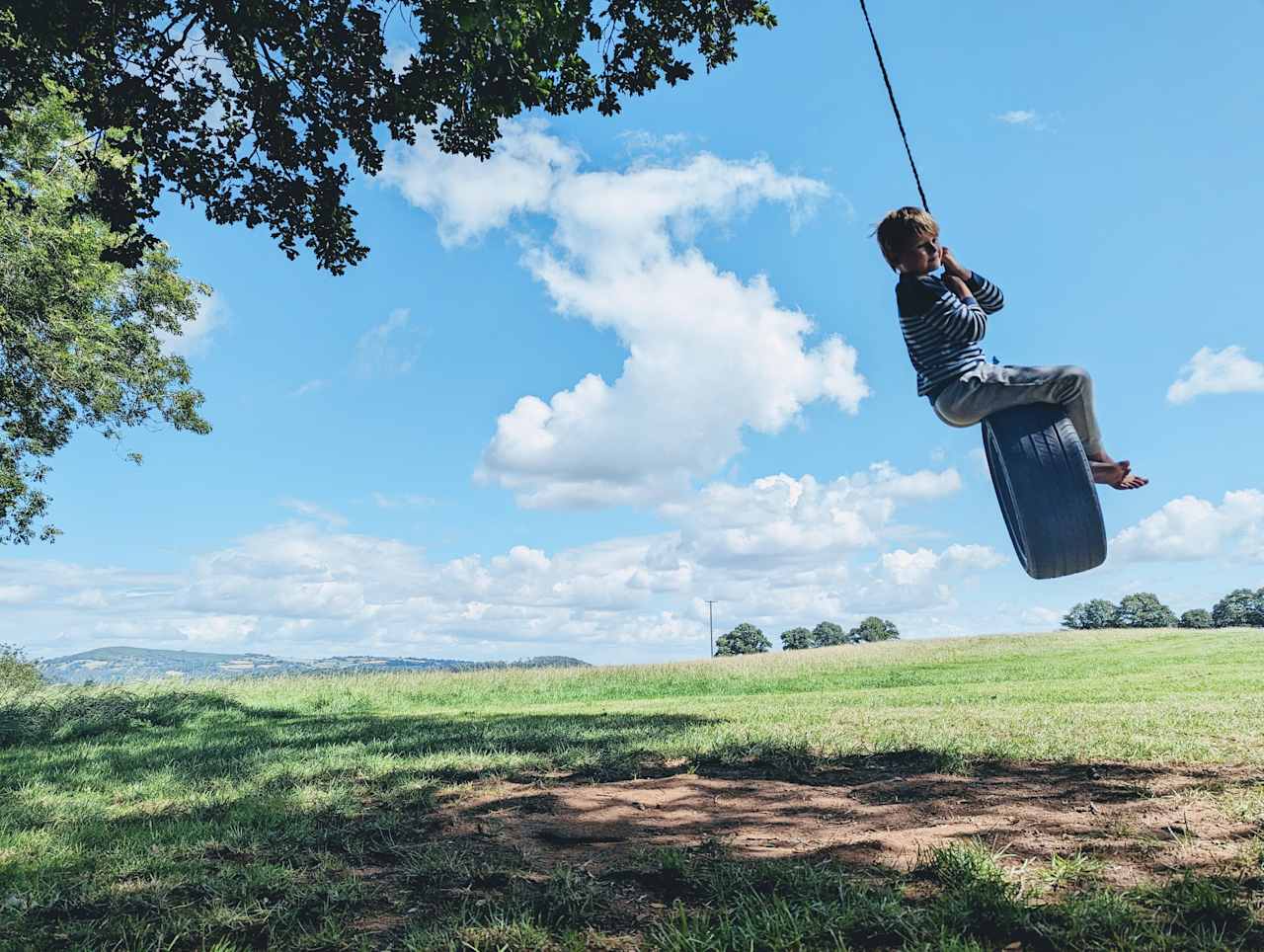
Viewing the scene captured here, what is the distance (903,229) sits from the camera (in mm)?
4898

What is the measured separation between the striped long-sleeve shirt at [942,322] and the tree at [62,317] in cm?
1548

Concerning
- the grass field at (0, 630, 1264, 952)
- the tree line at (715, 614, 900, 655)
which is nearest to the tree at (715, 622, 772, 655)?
the tree line at (715, 614, 900, 655)

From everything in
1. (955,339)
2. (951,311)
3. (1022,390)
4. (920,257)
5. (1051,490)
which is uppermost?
(920,257)

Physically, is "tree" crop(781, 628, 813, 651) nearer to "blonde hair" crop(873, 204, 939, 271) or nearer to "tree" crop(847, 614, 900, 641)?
"tree" crop(847, 614, 900, 641)

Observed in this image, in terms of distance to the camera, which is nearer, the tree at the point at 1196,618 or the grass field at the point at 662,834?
the grass field at the point at 662,834

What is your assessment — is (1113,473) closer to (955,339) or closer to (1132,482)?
(1132,482)

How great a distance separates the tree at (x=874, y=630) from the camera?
99375 millimetres

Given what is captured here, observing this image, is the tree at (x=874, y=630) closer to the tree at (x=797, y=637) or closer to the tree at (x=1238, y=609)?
the tree at (x=797, y=637)

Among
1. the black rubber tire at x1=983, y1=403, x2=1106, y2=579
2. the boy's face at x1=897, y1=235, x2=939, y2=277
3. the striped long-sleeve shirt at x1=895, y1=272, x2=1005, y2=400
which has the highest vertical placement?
the boy's face at x1=897, y1=235, x2=939, y2=277

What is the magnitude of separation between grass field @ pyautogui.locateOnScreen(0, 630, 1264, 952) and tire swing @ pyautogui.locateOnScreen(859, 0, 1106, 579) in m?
1.63

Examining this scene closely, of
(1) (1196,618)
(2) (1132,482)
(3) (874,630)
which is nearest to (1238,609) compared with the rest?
(1) (1196,618)

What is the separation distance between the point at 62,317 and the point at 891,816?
65.7ft

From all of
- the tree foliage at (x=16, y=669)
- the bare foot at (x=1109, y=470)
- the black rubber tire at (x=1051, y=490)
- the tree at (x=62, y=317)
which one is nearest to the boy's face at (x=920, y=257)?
the black rubber tire at (x=1051, y=490)

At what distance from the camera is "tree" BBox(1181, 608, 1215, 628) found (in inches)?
3599
